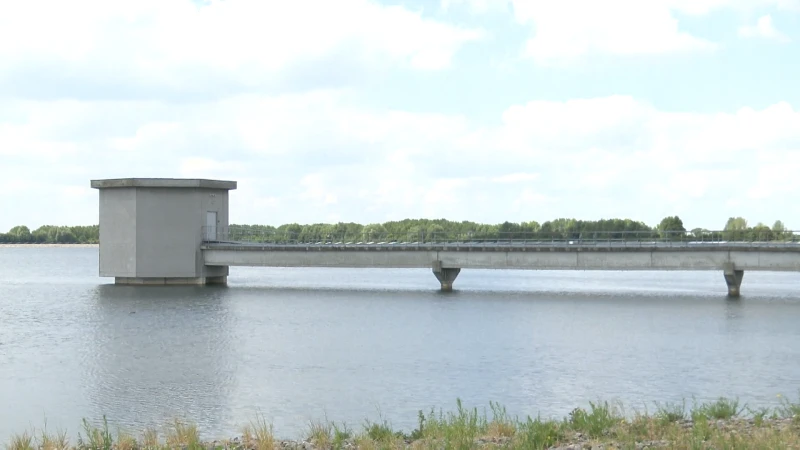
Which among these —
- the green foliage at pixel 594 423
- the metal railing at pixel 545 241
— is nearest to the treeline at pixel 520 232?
the metal railing at pixel 545 241

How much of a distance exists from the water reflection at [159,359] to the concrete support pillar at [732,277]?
2769 cm

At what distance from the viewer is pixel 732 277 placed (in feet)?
181

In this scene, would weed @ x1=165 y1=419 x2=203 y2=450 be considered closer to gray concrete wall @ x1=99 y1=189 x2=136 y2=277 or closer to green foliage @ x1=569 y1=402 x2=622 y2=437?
green foliage @ x1=569 y1=402 x2=622 y2=437

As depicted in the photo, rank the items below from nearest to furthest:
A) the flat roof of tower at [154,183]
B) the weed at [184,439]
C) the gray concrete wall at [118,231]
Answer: the weed at [184,439] → the flat roof of tower at [154,183] → the gray concrete wall at [118,231]

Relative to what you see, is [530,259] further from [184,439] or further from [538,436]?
[184,439]

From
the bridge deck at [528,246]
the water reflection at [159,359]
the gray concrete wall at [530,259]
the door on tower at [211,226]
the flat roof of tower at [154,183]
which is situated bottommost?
the water reflection at [159,359]

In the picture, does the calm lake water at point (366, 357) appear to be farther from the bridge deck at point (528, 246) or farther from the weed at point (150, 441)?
the bridge deck at point (528, 246)

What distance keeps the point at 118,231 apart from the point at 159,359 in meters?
33.9

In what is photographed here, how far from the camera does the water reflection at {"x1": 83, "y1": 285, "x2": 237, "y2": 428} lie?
74.3 feet

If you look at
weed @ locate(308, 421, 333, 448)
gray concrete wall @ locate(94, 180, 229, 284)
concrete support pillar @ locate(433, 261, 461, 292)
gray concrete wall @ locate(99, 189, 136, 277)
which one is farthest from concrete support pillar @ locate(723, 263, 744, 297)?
weed @ locate(308, 421, 333, 448)

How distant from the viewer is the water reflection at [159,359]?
74.3ft

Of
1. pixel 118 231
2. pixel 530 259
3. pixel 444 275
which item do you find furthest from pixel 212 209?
pixel 530 259

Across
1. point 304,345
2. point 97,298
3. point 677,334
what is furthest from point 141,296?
point 677,334

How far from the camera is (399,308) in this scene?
49.7 m
